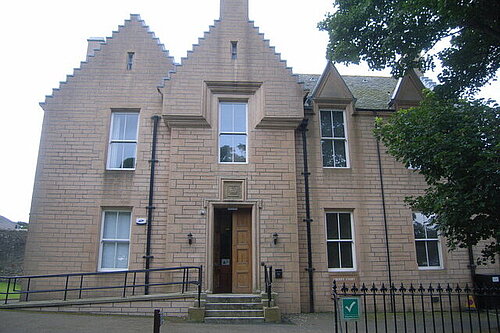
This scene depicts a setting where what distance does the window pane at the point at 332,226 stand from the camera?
531 inches

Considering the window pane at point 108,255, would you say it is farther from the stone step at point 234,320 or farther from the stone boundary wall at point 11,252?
the stone boundary wall at point 11,252

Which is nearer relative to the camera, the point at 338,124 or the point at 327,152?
the point at 327,152

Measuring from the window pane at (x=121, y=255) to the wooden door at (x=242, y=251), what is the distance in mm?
3511

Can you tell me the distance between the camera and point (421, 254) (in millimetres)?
13648

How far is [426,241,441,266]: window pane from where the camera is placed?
13.6 metres

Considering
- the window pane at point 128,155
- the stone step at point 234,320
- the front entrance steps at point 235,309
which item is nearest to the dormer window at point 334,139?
the front entrance steps at point 235,309

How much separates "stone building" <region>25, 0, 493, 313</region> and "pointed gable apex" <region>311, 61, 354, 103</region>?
0.18 feet

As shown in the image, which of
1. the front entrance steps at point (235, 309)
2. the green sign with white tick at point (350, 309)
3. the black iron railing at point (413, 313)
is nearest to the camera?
the green sign with white tick at point (350, 309)

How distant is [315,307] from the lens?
12.6 metres

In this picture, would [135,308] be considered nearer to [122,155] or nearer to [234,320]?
[234,320]

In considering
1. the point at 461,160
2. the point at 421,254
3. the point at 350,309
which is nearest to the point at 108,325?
the point at 350,309

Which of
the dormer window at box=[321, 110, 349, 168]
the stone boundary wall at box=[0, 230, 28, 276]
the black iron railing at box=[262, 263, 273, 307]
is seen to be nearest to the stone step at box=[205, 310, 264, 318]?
the black iron railing at box=[262, 263, 273, 307]

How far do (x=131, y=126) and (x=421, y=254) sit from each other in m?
11.2

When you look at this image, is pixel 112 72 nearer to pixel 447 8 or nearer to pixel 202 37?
pixel 202 37
